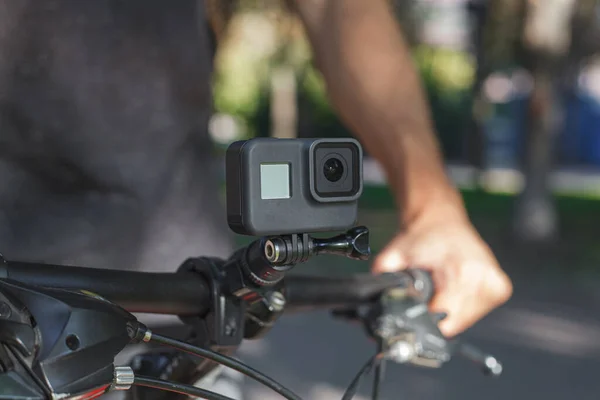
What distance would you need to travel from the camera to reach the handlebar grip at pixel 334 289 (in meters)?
1.62

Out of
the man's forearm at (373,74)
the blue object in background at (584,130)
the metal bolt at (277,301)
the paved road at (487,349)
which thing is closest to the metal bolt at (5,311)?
the metal bolt at (277,301)

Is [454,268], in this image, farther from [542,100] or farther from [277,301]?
[542,100]

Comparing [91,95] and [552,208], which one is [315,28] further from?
[552,208]

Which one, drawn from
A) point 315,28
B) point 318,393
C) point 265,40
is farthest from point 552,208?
point 315,28

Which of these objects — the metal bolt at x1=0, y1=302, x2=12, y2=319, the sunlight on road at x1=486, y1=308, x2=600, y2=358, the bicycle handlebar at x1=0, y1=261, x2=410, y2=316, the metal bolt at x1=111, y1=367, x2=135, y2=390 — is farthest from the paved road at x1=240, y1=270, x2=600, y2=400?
the metal bolt at x1=0, y1=302, x2=12, y2=319

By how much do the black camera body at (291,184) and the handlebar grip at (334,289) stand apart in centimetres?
41

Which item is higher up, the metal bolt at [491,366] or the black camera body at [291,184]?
the black camera body at [291,184]

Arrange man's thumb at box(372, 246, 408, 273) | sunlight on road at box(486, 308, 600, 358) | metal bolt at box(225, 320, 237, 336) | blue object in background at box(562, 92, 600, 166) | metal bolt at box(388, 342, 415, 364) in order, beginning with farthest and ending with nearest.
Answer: blue object in background at box(562, 92, 600, 166) < sunlight on road at box(486, 308, 600, 358) < man's thumb at box(372, 246, 408, 273) < metal bolt at box(388, 342, 415, 364) < metal bolt at box(225, 320, 237, 336)

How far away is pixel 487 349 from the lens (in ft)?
25.3

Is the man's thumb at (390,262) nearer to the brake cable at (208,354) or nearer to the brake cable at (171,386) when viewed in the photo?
the brake cable at (208,354)

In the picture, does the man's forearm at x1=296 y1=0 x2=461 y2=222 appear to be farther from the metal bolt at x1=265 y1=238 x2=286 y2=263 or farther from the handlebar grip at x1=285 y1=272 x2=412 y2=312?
the metal bolt at x1=265 y1=238 x2=286 y2=263

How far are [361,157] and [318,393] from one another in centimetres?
538

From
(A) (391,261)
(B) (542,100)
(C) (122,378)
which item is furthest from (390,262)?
(B) (542,100)

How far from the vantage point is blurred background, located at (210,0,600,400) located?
23.2 feet
